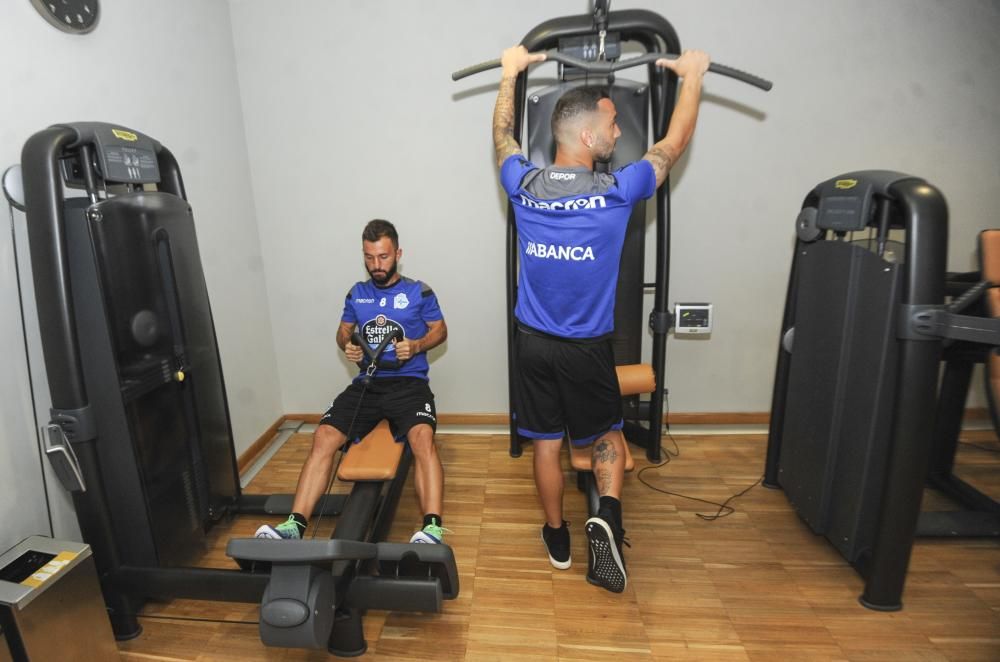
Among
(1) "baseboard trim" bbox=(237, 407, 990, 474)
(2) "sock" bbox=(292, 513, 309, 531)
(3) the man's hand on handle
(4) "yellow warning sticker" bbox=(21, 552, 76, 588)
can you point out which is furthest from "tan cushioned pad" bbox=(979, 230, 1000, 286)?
(4) "yellow warning sticker" bbox=(21, 552, 76, 588)

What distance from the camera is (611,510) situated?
1.73m

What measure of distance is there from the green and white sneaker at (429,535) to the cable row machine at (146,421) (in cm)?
12

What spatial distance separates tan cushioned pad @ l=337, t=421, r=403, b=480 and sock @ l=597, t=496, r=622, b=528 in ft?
2.44

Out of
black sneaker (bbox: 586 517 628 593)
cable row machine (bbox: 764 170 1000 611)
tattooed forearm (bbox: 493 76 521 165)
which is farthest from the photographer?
tattooed forearm (bbox: 493 76 521 165)

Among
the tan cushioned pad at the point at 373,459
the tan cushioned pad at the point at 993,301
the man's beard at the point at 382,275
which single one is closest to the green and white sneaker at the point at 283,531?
the tan cushioned pad at the point at 373,459

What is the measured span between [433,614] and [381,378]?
0.95 m

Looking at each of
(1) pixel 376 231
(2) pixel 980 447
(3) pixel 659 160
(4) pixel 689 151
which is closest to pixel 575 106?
(3) pixel 659 160

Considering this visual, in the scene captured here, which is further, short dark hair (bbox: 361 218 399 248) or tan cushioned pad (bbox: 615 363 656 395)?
tan cushioned pad (bbox: 615 363 656 395)

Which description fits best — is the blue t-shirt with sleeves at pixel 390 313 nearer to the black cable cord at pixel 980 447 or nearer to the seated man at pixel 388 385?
the seated man at pixel 388 385

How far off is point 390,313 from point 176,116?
123cm

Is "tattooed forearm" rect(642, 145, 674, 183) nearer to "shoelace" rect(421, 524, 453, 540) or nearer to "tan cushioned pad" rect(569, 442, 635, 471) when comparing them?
"tan cushioned pad" rect(569, 442, 635, 471)

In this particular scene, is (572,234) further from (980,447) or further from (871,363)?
(980,447)

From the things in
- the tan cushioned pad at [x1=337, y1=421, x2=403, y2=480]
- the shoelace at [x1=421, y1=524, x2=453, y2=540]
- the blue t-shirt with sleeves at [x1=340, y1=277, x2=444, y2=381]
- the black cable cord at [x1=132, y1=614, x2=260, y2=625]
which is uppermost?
the blue t-shirt with sleeves at [x1=340, y1=277, x2=444, y2=381]

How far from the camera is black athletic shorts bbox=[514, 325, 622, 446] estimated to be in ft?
5.74
